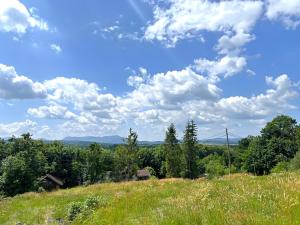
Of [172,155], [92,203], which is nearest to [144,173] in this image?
[172,155]

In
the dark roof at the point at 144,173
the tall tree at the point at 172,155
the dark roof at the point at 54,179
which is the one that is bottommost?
the dark roof at the point at 54,179

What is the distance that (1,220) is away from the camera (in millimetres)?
18141

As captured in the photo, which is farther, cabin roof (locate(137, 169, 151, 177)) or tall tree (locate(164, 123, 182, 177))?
cabin roof (locate(137, 169, 151, 177))

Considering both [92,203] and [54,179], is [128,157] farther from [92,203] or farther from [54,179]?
[92,203]

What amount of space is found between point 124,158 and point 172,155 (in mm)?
11632

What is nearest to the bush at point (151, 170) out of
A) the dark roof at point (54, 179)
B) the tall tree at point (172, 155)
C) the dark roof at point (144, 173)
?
the dark roof at point (144, 173)

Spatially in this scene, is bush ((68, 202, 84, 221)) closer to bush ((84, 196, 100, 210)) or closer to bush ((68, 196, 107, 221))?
bush ((68, 196, 107, 221))

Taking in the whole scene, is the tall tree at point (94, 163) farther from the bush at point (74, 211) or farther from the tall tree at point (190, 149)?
the bush at point (74, 211)

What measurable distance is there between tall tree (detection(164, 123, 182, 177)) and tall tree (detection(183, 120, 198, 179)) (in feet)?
7.21

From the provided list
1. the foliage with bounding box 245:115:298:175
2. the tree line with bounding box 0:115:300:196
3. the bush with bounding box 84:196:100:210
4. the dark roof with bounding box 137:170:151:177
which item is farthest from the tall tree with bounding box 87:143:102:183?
the bush with bounding box 84:196:100:210

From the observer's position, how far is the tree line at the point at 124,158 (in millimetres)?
69438

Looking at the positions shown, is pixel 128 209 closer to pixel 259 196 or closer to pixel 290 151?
pixel 259 196

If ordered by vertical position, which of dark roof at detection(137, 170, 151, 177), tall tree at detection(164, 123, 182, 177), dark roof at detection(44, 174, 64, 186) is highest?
tall tree at detection(164, 123, 182, 177)

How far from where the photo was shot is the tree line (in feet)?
228
